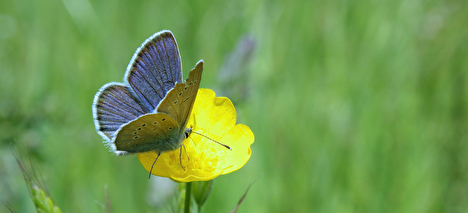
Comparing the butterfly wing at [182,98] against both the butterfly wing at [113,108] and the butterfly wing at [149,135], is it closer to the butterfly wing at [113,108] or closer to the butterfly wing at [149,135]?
the butterfly wing at [149,135]

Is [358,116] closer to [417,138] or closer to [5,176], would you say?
[417,138]

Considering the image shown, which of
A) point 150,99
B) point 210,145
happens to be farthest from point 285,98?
point 150,99

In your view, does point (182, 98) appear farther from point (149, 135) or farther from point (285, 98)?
point (285, 98)

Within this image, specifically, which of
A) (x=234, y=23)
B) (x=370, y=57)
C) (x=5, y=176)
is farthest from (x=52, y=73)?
(x=370, y=57)

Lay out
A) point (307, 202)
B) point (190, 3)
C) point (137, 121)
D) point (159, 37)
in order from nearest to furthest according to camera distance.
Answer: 1. point (137, 121)
2. point (159, 37)
3. point (307, 202)
4. point (190, 3)

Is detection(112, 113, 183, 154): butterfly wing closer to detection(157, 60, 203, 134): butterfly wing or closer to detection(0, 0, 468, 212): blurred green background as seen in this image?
detection(157, 60, 203, 134): butterfly wing
